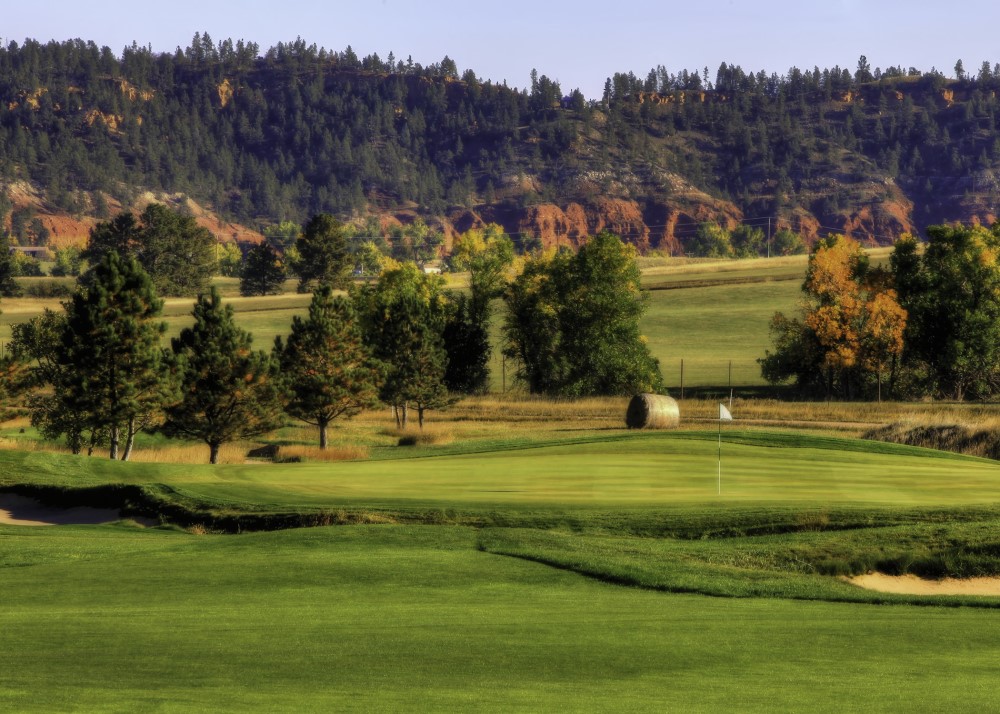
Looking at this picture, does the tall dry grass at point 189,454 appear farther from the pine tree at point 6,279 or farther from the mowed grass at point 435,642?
the pine tree at point 6,279

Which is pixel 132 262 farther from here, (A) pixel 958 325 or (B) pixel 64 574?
(A) pixel 958 325

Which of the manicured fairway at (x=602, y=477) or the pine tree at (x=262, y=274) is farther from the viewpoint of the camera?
the pine tree at (x=262, y=274)

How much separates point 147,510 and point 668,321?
95.8 meters

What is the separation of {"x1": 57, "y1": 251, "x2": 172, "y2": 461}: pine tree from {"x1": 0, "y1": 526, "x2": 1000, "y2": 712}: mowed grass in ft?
80.5

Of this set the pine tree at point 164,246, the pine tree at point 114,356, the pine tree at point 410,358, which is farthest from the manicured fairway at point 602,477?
the pine tree at point 164,246

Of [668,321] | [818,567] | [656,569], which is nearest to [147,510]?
[656,569]

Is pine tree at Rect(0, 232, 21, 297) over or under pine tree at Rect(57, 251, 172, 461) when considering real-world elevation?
over

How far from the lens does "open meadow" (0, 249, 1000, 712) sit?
9.70m

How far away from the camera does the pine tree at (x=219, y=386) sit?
4394cm

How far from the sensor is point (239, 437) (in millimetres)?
45969

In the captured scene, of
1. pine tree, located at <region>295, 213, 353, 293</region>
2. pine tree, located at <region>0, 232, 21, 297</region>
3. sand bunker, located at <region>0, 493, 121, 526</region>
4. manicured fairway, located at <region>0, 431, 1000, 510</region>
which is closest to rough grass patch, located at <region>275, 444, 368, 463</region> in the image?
manicured fairway, located at <region>0, 431, 1000, 510</region>

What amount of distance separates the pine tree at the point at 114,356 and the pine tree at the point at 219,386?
166 cm

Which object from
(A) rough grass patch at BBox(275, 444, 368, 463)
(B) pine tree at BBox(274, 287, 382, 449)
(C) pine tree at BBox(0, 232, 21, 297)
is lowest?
(A) rough grass patch at BBox(275, 444, 368, 463)

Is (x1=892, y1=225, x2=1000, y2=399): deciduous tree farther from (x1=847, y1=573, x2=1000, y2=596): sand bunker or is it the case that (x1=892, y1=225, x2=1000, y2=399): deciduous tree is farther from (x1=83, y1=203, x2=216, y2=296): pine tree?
(x1=83, y1=203, x2=216, y2=296): pine tree
